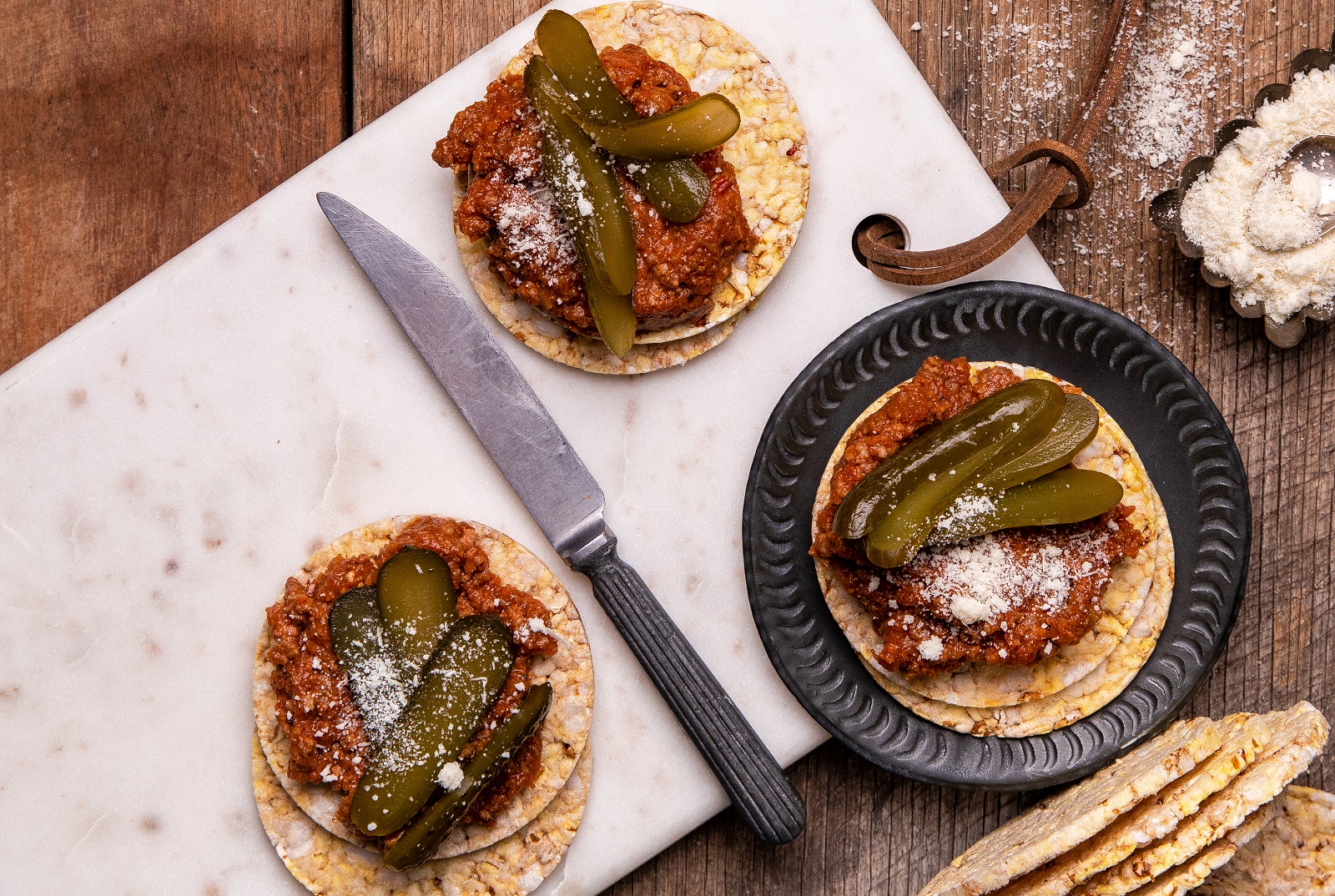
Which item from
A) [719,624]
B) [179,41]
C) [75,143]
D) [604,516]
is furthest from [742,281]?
[75,143]

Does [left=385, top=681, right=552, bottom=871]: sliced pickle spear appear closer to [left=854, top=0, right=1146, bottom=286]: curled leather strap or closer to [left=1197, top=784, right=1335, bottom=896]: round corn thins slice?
[left=854, top=0, right=1146, bottom=286]: curled leather strap

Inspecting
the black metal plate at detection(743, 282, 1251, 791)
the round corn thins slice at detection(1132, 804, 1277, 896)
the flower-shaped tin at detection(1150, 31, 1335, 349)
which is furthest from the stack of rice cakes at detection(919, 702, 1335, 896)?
the flower-shaped tin at detection(1150, 31, 1335, 349)

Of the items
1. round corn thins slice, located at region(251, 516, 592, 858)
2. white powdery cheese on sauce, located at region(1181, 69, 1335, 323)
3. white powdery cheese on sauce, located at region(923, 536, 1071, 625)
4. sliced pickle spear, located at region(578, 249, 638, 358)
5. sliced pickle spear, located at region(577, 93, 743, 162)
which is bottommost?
round corn thins slice, located at region(251, 516, 592, 858)

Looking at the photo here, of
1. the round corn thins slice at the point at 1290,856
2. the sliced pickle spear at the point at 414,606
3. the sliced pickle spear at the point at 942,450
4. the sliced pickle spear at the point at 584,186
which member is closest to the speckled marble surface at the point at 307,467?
→ the sliced pickle spear at the point at 414,606

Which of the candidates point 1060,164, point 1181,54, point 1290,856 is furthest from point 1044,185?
point 1290,856

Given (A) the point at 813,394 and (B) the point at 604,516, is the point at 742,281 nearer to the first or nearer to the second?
(A) the point at 813,394
